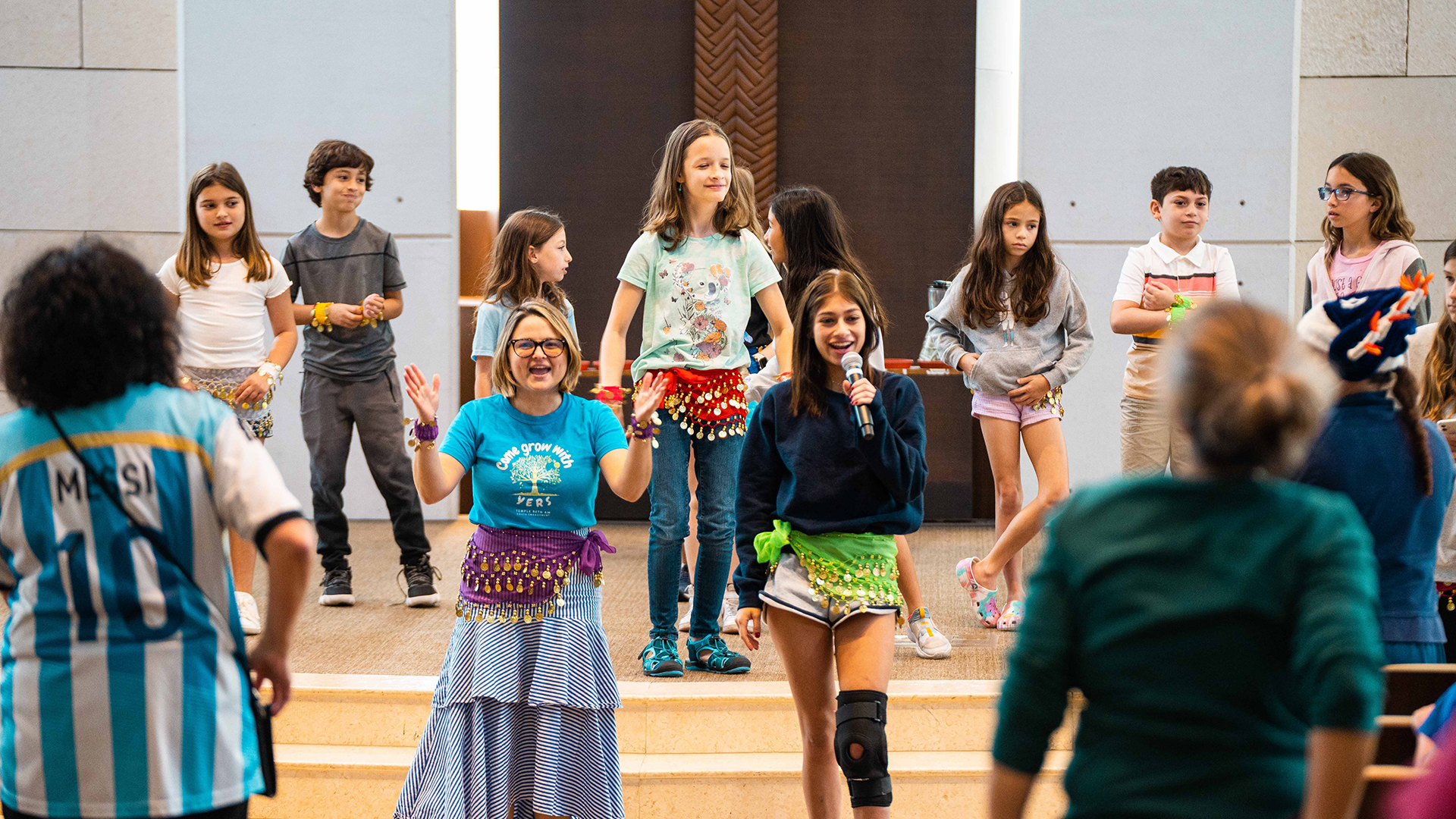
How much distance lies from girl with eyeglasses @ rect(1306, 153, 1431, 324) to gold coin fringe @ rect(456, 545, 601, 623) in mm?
2985

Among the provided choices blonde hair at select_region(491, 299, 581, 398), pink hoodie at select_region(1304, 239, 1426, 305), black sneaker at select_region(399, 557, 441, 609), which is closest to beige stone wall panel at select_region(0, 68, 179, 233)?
black sneaker at select_region(399, 557, 441, 609)

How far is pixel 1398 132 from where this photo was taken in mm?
6082

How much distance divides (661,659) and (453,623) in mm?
1092

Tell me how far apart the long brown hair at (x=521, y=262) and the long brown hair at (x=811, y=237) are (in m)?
0.87

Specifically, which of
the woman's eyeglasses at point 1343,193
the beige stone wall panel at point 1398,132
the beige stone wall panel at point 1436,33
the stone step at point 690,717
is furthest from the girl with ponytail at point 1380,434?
the beige stone wall panel at point 1436,33

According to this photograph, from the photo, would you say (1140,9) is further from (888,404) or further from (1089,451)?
(888,404)

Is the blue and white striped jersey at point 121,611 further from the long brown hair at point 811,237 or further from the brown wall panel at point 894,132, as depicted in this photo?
the brown wall panel at point 894,132

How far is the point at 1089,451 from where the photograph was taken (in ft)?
20.7

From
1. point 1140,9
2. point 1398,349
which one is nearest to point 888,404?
point 1398,349

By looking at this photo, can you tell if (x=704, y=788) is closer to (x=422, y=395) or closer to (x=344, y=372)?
(x=422, y=395)

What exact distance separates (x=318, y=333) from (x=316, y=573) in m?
1.33

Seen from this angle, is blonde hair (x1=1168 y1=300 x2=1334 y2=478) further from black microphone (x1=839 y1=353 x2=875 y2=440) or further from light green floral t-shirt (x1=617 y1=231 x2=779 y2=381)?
light green floral t-shirt (x1=617 y1=231 x2=779 y2=381)

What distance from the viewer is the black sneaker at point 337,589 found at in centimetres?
461

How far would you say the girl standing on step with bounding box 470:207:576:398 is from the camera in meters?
4.28
